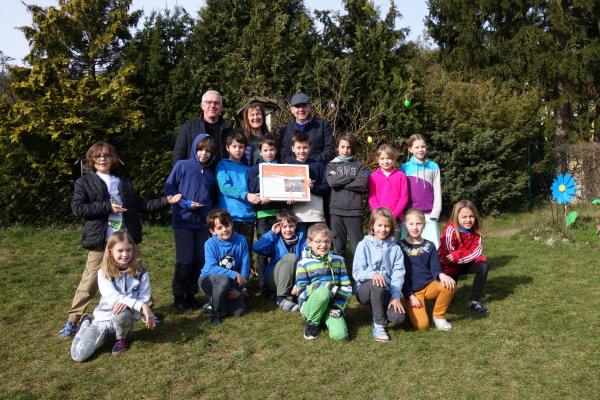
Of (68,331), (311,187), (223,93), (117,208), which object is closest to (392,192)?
(311,187)

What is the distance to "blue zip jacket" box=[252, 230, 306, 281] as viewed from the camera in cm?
529

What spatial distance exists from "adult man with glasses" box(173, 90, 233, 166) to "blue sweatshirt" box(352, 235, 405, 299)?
1.81 metres

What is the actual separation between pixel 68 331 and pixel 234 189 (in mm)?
1960

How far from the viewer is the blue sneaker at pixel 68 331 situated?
4430mm

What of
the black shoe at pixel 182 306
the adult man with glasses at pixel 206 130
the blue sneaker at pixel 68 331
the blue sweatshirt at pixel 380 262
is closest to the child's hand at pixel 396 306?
the blue sweatshirt at pixel 380 262

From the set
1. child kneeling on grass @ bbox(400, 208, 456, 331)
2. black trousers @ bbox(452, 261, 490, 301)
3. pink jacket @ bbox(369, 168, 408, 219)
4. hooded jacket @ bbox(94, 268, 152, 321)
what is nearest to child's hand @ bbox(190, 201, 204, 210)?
hooded jacket @ bbox(94, 268, 152, 321)

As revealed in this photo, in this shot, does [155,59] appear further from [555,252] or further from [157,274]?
[555,252]

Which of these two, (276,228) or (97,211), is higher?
(97,211)

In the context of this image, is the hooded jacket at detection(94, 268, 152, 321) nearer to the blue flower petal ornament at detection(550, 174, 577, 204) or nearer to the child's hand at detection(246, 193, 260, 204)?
the child's hand at detection(246, 193, 260, 204)

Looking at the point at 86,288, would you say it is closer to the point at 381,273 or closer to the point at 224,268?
the point at 224,268

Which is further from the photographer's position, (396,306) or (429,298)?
(429,298)

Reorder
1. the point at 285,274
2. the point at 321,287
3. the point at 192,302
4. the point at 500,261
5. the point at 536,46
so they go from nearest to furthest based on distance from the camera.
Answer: the point at 321,287 < the point at 285,274 < the point at 192,302 < the point at 500,261 < the point at 536,46

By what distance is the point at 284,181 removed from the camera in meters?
5.26

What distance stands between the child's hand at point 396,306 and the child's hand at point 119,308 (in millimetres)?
2138
